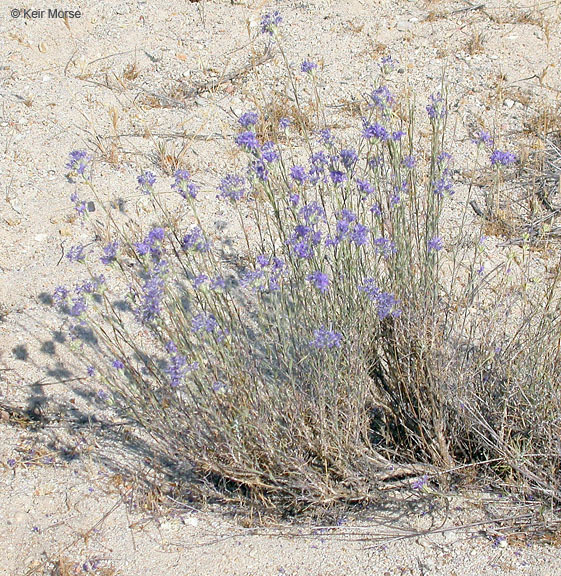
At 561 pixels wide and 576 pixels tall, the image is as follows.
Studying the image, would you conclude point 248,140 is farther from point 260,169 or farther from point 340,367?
point 340,367

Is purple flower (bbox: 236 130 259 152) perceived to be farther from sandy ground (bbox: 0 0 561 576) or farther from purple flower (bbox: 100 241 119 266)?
sandy ground (bbox: 0 0 561 576)

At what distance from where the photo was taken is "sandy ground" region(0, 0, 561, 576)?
2.64 m

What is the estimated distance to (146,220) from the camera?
443 cm

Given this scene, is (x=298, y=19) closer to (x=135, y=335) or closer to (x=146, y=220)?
(x=146, y=220)

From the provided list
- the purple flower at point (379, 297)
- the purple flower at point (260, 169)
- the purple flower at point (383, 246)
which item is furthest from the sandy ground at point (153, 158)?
the purple flower at point (260, 169)

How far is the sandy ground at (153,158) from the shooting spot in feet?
8.67

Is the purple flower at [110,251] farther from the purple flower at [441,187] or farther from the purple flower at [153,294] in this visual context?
the purple flower at [441,187]

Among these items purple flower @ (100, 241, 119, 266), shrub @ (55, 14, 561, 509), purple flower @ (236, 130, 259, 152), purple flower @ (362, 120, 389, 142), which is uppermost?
purple flower @ (236, 130, 259, 152)

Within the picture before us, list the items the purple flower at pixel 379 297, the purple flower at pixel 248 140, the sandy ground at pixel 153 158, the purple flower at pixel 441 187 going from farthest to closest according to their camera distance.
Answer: the sandy ground at pixel 153 158
the purple flower at pixel 441 187
the purple flower at pixel 379 297
the purple flower at pixel 248 140

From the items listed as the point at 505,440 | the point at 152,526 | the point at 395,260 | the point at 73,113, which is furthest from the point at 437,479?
the point at 73,113

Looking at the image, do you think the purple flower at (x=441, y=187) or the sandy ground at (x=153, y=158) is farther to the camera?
the sandy ground at (x=153, y=158)


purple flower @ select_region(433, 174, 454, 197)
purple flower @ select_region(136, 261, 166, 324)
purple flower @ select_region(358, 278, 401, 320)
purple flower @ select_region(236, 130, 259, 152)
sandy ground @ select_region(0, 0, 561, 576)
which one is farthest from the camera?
sandy ground @ select_region(0, 0, 561, 576)

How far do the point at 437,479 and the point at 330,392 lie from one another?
0.61 meters

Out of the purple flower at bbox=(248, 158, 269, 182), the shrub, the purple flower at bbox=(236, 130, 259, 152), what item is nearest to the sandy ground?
the shrub
